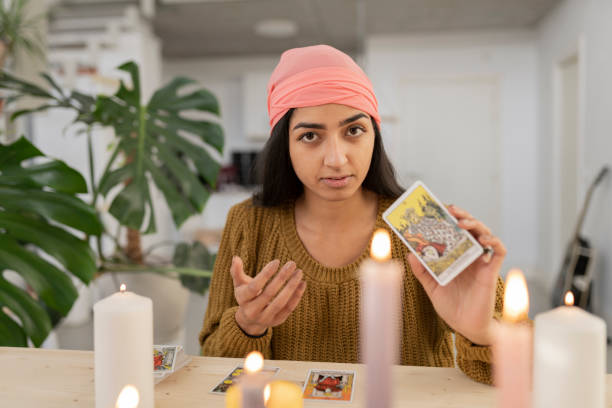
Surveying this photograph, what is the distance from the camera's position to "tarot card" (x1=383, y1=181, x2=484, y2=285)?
0.81 meters

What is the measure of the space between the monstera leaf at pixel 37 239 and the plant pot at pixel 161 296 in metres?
0.89

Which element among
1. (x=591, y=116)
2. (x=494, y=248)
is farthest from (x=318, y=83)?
(x=591, y=116)

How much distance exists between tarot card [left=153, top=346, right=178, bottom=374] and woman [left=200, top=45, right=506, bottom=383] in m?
0.16

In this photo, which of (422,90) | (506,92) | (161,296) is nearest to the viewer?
(161,296)

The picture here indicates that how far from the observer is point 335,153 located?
1.09 meters

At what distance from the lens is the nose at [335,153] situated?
1086mm

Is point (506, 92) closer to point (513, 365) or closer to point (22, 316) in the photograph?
point (22, 316)

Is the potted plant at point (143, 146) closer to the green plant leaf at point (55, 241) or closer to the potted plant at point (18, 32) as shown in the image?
the green plant leaf at point (55, 241)

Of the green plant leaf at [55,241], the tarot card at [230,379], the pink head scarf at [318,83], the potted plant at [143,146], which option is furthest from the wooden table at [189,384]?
the potted plant at [143,146]

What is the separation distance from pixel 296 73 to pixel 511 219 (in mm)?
5215

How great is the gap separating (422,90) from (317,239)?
199 inches

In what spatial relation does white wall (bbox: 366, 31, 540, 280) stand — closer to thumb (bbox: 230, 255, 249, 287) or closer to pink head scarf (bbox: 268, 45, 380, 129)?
pink head scarf (bbox: 268, 45, 380, 129)

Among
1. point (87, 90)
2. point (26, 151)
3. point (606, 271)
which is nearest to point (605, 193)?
point (606, 271)

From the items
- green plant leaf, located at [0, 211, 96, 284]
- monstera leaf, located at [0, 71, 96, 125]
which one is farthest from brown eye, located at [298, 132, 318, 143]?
monstera leaf, located at [0, 71, 96, 125]
